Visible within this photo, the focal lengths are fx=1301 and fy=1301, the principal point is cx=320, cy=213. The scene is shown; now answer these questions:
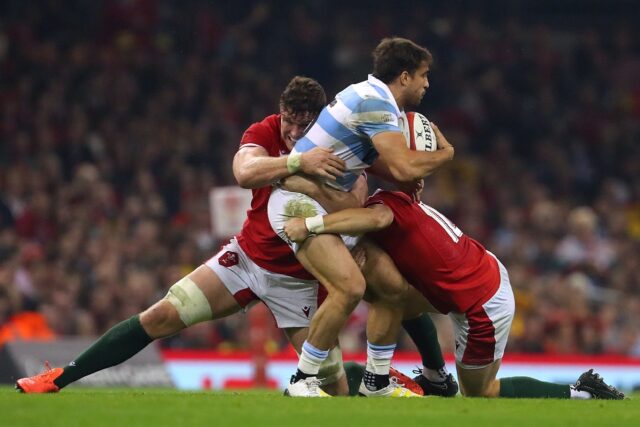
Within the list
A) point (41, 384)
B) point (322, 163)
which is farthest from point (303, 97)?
point (41, 384)

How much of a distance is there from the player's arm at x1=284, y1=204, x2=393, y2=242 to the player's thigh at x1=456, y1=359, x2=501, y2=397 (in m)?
1.26

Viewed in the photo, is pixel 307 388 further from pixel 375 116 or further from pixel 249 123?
pixel 249 123

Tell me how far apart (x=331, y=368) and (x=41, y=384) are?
6.28 ft

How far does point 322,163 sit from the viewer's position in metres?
8.16

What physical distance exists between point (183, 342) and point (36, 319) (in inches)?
71.8

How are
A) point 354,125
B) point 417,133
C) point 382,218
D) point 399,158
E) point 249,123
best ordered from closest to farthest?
point 399,158 → point 354,125 → point 382,218 → point 417,133 → point 249,123

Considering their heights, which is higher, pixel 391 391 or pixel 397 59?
pixel 397 59

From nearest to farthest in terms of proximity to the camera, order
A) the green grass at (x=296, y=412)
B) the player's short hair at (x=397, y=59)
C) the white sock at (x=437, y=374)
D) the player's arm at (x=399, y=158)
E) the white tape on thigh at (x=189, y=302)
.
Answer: the green grass at (x=296, y=412) < the player's arm at (x=399, y=158) < the player's short hair at (x=397, y=59) < the white tape on thigh at (x=189, y=302) < the white sock at (x=437, y=374)

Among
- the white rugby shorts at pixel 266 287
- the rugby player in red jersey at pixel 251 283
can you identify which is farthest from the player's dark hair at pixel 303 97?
the white rugby shorts at pixel 266 287

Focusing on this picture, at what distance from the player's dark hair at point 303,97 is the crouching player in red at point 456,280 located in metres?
0.71

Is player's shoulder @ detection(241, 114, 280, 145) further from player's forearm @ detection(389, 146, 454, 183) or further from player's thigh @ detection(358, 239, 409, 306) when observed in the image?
player's forearm @ detection(389, 146, 454, 183)

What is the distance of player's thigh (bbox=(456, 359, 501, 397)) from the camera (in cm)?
872

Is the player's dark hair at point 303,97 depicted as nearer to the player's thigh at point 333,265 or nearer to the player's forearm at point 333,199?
the player's forearm at point 333,199

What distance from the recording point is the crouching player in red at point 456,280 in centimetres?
846
